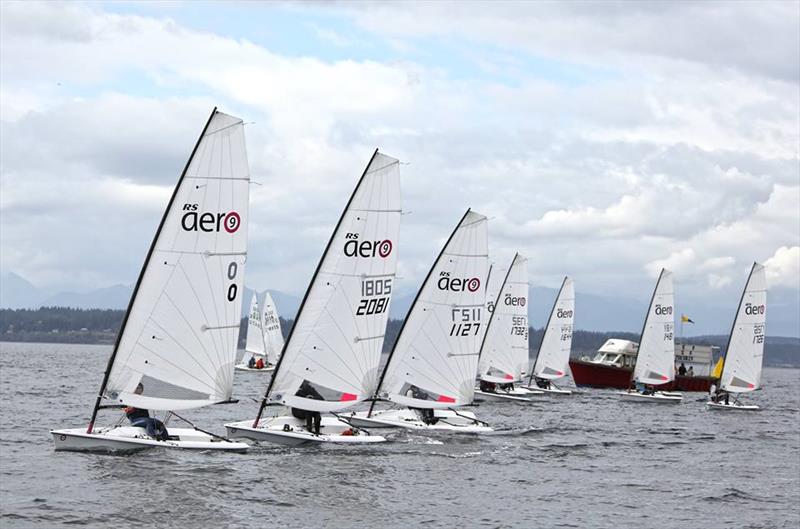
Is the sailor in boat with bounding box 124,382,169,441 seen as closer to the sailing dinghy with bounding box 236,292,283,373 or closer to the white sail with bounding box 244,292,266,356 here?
the sailing dinghy with bounding box 236,292,283,373

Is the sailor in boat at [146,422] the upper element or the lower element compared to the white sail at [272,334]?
lower

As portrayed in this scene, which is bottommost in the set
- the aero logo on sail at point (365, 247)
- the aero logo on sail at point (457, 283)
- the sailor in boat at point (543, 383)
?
the sailor in boat at point (543, 383)

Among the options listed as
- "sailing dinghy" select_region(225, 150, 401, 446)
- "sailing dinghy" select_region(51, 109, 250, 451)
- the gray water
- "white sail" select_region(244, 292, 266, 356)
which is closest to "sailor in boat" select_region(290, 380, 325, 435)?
"sailing dinghy" select_region(225, 150, 401, 446)

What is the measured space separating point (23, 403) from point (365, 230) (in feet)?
83.7

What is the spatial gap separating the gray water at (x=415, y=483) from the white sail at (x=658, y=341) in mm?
27377

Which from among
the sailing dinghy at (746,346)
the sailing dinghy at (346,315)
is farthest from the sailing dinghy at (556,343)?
the sailing dinghy at (346,315)

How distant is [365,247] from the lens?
3544 centimetres

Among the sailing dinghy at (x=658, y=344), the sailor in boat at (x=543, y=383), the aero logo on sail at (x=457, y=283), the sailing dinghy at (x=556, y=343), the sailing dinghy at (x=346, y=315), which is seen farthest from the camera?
the sailing dinghy at (x=556, y=343)

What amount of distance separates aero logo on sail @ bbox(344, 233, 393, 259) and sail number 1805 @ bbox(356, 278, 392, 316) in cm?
90

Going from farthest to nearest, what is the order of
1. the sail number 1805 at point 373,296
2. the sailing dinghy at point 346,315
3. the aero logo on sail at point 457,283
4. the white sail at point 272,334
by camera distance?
the white sail at point 272,334 → the aero logo on sail at point 457,283 → the sail number 1805 at point 373,296 → the sailing dinghy at point 346,315

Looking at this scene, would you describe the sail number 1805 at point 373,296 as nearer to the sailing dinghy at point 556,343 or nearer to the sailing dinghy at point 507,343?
the sailing dinghy at point 507,343

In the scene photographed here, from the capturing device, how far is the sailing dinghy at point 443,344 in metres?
39.8

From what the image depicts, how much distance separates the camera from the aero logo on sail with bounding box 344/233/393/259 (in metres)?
35.2

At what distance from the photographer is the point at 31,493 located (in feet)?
83.5
